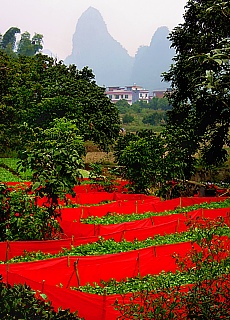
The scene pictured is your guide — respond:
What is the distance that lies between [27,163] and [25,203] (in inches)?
33.1

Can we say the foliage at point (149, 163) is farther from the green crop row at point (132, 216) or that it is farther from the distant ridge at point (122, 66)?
the distant ridge at point (122, 66)

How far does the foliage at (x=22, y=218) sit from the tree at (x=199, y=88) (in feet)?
25.4

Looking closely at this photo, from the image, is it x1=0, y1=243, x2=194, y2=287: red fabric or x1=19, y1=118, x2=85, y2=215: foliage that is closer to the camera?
x1=0, y1=243, x2=194, y2=287: red fabric

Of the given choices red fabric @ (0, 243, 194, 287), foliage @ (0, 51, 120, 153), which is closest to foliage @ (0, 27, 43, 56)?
foliage @ (0, 51, 120, 153)

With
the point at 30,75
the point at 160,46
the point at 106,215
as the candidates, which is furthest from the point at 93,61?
the point at 106,215

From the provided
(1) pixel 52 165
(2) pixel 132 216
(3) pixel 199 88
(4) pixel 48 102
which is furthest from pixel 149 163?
(1) pixel 52 165

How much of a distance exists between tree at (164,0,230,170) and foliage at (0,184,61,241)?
7751mm

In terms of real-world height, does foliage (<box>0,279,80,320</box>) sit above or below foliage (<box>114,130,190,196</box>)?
below

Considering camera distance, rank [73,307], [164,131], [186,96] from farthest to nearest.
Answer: [186,96] < [164,131] < [73,307]

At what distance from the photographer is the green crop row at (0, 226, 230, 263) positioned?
8.49m

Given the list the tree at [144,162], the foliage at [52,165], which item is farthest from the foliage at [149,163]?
the foliage at [52,165]

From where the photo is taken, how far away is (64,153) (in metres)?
9.90

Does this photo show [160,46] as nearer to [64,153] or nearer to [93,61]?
[93,61]

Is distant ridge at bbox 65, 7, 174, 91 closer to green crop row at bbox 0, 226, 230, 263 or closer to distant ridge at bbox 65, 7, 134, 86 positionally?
distant ridge at bbox 65, 7, 134, 86
